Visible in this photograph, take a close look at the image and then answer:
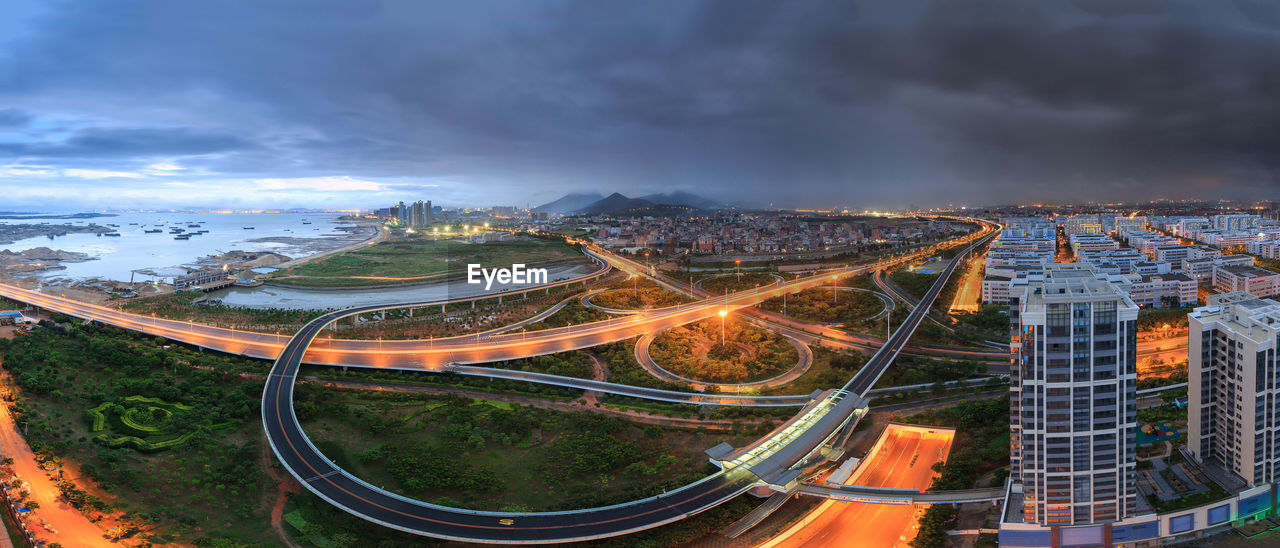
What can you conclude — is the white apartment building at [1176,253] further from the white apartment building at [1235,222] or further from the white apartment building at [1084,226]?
the white apartment building at [1084,226]

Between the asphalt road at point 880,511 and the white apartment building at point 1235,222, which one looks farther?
the white apartment building at point 1235,222

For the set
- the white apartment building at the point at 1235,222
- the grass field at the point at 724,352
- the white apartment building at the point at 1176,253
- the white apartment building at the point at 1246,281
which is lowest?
the grass field at the point at 724,352

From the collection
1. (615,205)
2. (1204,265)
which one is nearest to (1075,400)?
(1204,265)

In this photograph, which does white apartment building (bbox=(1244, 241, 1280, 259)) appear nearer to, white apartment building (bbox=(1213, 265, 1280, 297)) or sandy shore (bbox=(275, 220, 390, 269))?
white apartment building (bbox=(1213, 265, 1280, 297))

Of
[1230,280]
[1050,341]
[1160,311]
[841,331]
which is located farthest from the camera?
[1230,280]

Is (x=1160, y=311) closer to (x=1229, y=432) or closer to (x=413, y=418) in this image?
(x=1229, y=432)

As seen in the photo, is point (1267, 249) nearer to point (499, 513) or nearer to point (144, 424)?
point (499, 513)

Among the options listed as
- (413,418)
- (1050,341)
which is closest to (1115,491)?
(1050,341)

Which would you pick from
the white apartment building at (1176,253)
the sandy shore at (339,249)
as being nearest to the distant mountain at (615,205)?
the sandy shore at (339,249)
